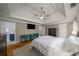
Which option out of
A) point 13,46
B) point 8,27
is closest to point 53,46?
point 13,46

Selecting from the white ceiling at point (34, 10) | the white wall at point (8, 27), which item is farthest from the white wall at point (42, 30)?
the white wall at point (8, 27)

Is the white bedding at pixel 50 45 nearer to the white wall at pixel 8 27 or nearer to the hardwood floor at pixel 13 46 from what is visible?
the hardwood floor at pixel 13 46

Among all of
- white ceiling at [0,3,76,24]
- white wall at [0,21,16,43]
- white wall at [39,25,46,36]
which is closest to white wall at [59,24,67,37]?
white ceiling at [0,3,76,24]

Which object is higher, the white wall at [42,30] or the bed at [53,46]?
the white wall at [42,30]

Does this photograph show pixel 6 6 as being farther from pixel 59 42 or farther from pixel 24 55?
pixel 59 42

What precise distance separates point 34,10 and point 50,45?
2.28 feet

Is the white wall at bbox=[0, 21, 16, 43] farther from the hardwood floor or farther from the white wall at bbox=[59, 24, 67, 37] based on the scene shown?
the white wall at bbox=[59, 24, 67, 37]

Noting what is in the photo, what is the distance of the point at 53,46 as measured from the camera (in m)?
1.75

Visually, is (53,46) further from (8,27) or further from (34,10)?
(8,27)

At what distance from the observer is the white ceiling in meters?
1.76

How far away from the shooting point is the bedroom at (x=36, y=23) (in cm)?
174

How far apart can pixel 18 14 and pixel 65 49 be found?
103cm

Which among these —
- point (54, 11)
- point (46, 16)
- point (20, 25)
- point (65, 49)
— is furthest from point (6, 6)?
point (65, 49)

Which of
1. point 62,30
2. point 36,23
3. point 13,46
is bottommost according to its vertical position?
point 13,46
